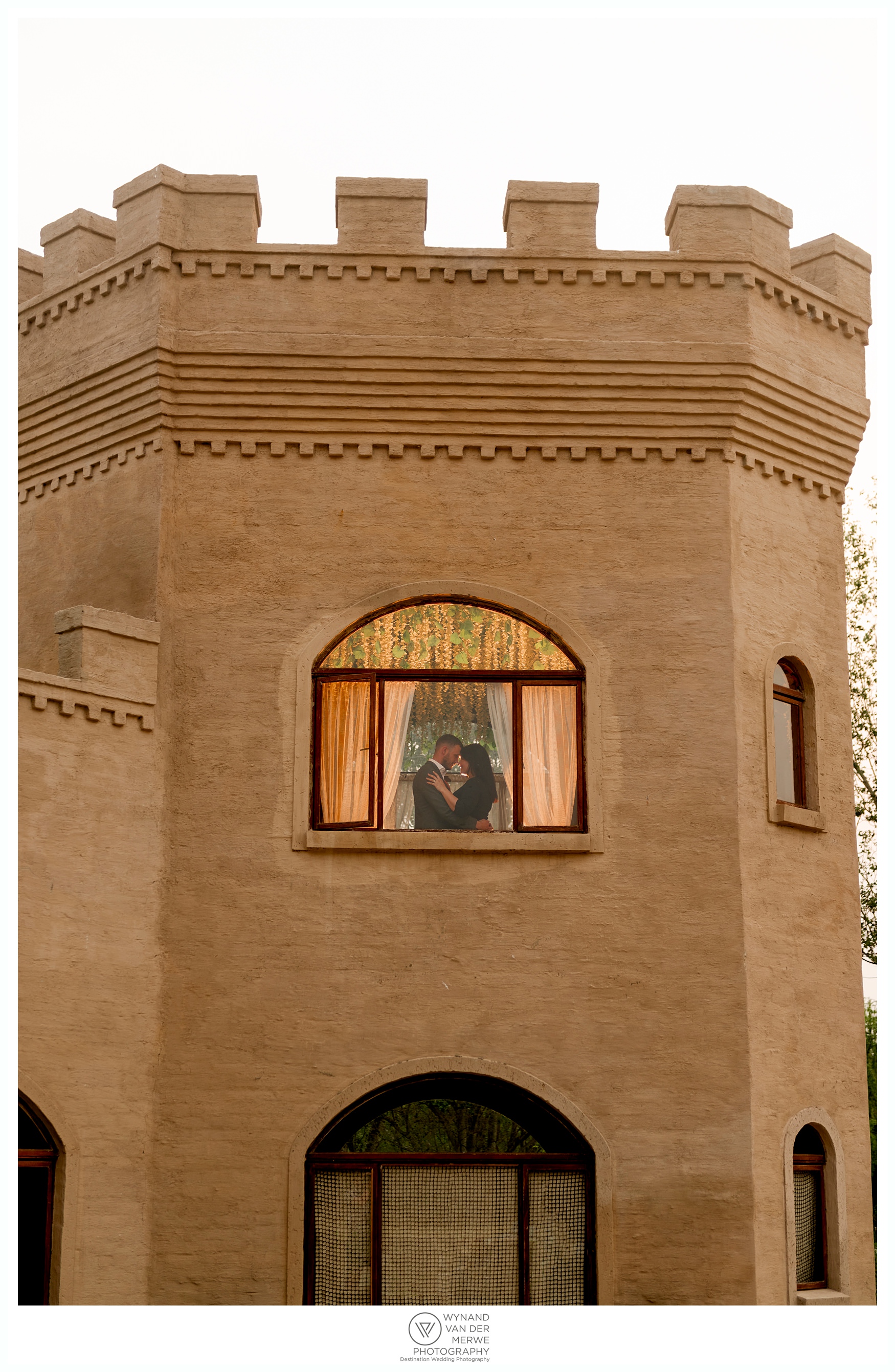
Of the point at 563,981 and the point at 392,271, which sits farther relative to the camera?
the point at 392,271

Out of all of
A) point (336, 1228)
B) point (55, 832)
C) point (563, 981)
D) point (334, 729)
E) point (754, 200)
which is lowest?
point (336, 1228)

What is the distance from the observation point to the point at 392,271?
1367 centimetres

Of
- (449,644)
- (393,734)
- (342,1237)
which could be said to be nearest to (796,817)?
(449,644)

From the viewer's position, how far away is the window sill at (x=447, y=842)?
12742mm

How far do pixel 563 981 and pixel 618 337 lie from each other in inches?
223

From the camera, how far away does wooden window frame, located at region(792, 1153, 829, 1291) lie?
502 inches

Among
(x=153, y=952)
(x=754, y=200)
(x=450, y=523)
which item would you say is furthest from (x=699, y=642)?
(x=153, y=952)

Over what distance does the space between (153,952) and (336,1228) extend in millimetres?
2642

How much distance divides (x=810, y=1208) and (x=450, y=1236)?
313 centimetres

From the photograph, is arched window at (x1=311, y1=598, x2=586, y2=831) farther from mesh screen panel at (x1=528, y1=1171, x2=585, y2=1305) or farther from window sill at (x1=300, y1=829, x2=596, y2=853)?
mesh screen panel at (x1=528, y1=1171, x2=585, y2=1305)

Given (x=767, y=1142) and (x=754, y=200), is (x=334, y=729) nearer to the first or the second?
(x=767, y=1142)

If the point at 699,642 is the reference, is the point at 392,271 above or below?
above

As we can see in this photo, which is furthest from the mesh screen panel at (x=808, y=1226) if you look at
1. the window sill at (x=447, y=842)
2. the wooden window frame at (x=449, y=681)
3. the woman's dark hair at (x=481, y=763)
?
the woman's dark hair at (x=481, y=763)

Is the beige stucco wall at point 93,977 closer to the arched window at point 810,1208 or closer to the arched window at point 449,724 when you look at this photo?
the arched window at point 449,724
